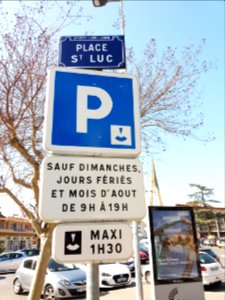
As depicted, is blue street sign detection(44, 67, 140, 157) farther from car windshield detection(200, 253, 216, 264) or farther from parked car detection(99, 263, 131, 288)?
car windshield detection(200, 253, 216, 264)

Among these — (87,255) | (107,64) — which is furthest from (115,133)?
(107,64)

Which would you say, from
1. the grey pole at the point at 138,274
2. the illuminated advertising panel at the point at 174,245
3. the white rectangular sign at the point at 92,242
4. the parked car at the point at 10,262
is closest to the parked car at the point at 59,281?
the grey pole at the point at 138,274

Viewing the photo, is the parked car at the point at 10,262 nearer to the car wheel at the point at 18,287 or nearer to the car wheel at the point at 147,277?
the car wheel at the point at 18,287

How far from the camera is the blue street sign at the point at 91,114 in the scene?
1815mm

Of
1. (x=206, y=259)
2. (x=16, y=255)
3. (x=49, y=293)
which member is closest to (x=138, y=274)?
(x=49, y=293)

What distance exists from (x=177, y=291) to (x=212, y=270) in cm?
493

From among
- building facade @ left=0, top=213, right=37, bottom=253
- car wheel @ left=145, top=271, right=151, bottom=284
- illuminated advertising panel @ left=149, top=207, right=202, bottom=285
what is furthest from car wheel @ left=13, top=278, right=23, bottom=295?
building facade @ left=0, top=213, right=37, bottom=253

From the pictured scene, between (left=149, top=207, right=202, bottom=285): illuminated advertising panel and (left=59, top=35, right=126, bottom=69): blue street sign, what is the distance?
19.9 feet

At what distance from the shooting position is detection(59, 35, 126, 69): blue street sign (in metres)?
2.54

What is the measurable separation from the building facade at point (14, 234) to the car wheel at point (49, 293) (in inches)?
1723

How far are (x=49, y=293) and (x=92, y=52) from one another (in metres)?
9.91

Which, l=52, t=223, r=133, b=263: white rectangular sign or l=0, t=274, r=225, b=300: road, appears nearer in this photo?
l=52, t=223, r=133, b=263: white rectangular sign

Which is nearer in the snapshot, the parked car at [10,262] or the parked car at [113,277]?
the parked car at [113,277]

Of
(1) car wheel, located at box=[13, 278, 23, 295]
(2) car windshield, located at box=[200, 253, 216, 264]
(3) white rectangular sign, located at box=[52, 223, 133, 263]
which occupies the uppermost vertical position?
(3) white rectangular sign, located at box=[52, 223, 133, 263]
